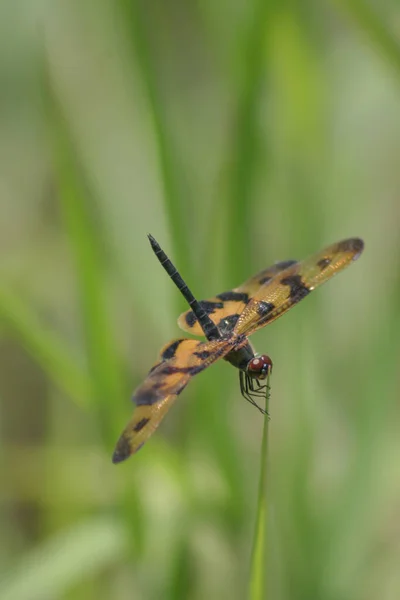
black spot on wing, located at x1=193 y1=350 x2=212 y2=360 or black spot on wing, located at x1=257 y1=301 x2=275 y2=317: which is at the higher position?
black spot on wing, located at x1=257 y1=301 x2=275 y2=317

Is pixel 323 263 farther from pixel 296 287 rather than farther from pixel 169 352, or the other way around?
pixel 169 352

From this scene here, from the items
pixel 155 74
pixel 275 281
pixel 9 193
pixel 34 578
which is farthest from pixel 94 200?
pixel 9 193

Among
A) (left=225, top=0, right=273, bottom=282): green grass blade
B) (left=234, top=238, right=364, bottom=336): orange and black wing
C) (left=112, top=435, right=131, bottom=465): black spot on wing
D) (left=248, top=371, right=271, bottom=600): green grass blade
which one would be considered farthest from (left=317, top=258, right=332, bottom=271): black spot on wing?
(left=112, top=435, right=131, bottom=465): black spot on wing

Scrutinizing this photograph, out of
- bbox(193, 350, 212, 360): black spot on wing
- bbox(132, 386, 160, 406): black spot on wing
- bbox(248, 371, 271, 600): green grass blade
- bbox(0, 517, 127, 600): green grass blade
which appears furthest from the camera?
bbox(0, 517, 127, 600): green grass blade

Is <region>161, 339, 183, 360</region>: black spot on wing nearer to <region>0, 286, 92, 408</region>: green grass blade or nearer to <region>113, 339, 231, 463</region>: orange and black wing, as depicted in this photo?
<region>113, 339, 231, 463</region>: orange and black wing

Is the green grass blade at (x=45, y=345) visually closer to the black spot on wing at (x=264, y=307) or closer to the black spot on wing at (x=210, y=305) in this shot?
the black spot on wing at (x=210, y=305)

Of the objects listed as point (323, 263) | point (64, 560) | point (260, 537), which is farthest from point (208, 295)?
point (260, 537)

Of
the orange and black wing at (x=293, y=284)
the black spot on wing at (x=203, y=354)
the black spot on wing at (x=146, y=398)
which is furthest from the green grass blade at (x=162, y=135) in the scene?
the black spot on wing at (x=146, y=398)
